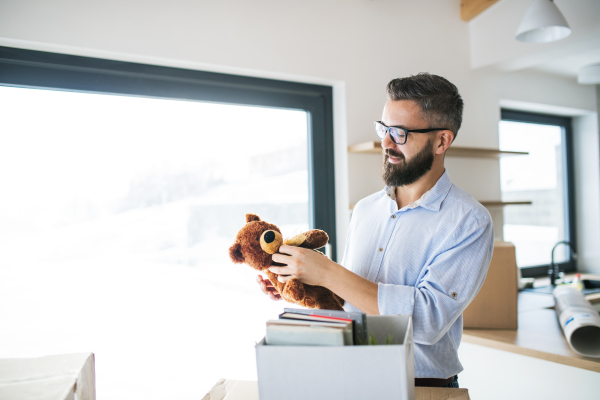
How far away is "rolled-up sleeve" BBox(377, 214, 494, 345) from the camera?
1013mm

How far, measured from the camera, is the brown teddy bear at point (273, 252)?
1048mm

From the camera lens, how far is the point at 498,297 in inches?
77.9

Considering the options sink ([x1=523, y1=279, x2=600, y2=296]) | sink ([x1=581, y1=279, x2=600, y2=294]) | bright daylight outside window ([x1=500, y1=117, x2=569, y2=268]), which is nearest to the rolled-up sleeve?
sink ([x1=523, y1=279, x2=600, y2=296])

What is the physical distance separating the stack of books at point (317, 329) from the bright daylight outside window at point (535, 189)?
117 inches

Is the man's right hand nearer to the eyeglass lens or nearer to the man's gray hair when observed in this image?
the eyeglass lens

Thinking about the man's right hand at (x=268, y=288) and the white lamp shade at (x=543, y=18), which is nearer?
the man's right hand at (x=268, y=288)

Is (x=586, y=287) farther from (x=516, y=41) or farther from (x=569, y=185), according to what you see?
(x=516, y=41)

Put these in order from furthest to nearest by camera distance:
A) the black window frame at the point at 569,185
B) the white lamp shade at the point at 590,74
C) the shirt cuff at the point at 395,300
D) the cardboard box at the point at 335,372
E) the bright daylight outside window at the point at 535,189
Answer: the black window frame at the point at 569,185 → the bright daylight outside window at the point at 535,189 → the white lamp shade at the point at 590,74 → the shirt cuff at the point at 395,300 → the cardboard box at the point at 335,372

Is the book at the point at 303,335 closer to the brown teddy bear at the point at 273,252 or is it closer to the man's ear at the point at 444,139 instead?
the brown teddy bear at the point at 273,252

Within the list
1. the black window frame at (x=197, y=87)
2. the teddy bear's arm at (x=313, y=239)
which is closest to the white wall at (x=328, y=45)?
the black window frame at (x=197, y=87)

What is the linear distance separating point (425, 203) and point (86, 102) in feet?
4.84

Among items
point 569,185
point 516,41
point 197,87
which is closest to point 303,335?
point 197,87

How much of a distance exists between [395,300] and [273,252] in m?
0.32

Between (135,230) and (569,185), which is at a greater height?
(569,185)
